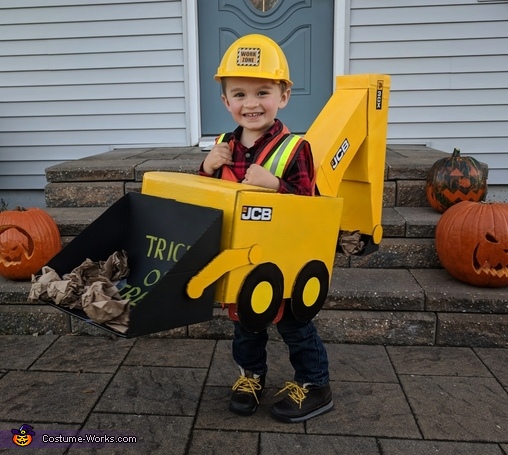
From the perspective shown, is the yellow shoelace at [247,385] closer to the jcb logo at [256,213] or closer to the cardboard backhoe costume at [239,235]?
the cardboard backhoe costume at [239,235]

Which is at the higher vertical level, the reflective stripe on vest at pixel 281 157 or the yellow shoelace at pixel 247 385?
the reflective stripe on vest at pixel 281 157

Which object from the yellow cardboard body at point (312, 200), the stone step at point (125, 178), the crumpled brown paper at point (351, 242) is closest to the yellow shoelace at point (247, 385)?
the yellow cardboard body at point (312, 200)

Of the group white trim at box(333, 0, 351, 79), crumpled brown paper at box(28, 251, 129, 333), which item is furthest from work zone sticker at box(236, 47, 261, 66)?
white trim at box(333, 0, 351, 79)

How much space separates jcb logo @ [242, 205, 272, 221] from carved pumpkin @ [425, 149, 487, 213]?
233 cm

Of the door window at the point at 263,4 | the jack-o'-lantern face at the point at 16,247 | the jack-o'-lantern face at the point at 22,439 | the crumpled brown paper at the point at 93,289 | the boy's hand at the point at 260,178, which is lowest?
the jack-o'-lantern face at the point at 22,439

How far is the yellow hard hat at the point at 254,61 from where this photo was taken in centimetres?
195

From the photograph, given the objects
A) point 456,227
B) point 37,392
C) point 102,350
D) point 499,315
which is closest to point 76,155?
point 102,350

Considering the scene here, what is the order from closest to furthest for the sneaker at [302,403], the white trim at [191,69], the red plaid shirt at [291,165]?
the red plaid shirt at [291,165]
the sneaker at [302,403]
the white trim at [191,69]

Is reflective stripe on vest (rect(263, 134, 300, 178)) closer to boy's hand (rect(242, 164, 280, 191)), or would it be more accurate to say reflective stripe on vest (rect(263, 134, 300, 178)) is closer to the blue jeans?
boy's hand (rect(242, 164, 280, 191))

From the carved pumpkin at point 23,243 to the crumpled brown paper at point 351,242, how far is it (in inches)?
78.0

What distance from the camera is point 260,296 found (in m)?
1.98

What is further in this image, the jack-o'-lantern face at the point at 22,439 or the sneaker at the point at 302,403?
the sneaker at the point at 302,403

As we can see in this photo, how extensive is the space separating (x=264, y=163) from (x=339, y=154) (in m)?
0.32

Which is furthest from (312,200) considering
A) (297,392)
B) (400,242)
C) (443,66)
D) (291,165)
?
(443,66)
